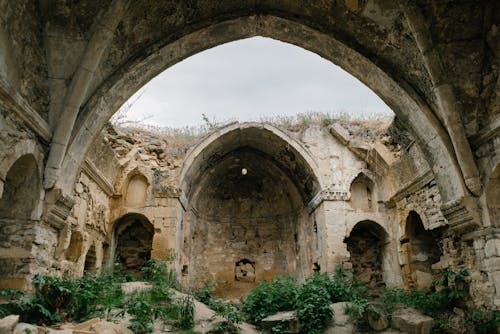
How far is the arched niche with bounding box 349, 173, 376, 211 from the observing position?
10425 mm

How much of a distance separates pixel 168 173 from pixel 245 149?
8.94 feet

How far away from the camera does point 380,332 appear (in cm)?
599

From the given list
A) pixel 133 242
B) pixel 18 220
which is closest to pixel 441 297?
pixel 18 220

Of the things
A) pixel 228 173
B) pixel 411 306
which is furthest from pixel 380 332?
pixel 228 173

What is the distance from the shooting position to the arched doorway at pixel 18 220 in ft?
15.8

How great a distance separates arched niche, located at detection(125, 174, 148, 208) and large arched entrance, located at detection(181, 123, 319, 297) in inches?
44.3

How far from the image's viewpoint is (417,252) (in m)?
9.14

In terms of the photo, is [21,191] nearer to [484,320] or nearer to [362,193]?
[484,320]

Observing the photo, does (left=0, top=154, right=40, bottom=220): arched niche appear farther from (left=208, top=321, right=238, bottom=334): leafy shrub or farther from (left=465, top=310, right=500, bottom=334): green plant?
(left=465, top=310, right=500, bottom=334): green plant

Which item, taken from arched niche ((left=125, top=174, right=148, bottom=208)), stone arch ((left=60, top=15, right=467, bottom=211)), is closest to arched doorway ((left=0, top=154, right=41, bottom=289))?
stone arch ((left=60, top=15, right=467, bottom=211))

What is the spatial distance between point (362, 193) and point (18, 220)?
824cm

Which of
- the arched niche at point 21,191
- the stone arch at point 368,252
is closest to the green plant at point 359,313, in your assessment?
the stone arch at point 368,252

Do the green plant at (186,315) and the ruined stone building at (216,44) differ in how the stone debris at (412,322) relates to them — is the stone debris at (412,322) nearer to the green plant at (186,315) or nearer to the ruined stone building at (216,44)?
the ruined stone building at (216,44)

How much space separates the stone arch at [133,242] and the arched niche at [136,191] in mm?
458
